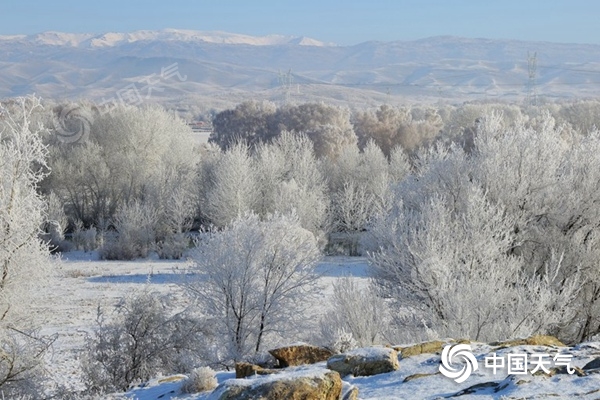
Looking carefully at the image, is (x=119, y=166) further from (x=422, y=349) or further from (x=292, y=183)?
(x=422, y=349)

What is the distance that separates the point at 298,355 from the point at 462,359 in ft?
9.48

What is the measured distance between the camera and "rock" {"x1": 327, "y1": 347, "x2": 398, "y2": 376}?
11516 millimetres

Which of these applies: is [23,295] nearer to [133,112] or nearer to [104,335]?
[104,335]

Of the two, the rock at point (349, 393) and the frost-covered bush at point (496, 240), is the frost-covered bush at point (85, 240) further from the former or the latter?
the rock at point (349, 393)

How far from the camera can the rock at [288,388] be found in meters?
9.05

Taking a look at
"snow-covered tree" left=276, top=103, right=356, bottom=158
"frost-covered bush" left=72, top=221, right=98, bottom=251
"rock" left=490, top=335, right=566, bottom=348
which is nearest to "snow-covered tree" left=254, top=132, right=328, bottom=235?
"snow-covered tree" left=276, top=103, right=356, bottom=158

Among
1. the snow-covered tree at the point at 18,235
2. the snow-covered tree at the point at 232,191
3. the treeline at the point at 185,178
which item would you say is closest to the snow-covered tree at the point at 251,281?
the snow-covered tree at the point at 18,235

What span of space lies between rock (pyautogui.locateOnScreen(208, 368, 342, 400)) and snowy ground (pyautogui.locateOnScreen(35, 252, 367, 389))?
23.1 feet

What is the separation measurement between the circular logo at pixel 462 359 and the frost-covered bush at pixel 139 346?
25.6 feet

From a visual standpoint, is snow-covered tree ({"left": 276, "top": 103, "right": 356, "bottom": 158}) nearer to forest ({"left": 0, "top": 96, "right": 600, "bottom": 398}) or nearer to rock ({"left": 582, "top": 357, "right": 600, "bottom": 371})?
forest ({"left": 0, "top": 96, "right": 600, "bottom": 398})

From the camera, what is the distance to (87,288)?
3244cm

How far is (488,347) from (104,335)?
9.05 meters

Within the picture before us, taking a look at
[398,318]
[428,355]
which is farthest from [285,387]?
[398,318]

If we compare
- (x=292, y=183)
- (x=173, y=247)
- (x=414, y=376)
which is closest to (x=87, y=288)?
(x=173, y=247)
